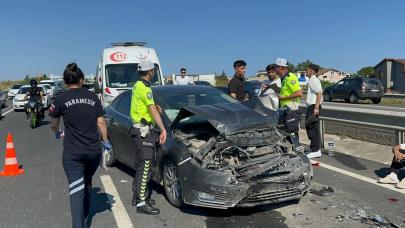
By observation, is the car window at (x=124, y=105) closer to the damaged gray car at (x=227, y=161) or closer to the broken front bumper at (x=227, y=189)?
the damaged gray car at (x=227, y=161)

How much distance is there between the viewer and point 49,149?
1062 cm

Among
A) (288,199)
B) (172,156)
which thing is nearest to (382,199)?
(288,199)

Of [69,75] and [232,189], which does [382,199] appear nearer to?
[232,189]

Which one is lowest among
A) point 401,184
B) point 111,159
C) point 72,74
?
point 401,184

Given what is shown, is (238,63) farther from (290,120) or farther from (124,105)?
(124,105)

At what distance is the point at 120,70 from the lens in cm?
1493

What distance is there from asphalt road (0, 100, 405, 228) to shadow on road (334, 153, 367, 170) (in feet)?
0.06

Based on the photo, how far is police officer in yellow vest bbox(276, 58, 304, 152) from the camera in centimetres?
772

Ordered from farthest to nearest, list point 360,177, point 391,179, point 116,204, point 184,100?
point 360,177 < point 184,100 < point 391,179 < point 116,204

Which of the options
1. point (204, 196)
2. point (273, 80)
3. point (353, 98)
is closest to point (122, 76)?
→ point (273, 80)

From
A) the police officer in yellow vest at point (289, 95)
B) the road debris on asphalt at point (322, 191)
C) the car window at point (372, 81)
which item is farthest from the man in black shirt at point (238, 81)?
the car window at point (372, 81)

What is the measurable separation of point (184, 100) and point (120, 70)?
8863mm

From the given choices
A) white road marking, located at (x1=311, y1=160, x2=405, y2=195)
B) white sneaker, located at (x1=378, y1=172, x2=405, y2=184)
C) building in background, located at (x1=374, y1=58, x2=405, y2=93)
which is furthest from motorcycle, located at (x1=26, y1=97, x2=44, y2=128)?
building in background, located at (x1=374, y1=58, x2=405, y2=93)

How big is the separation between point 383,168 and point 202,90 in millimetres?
3294
